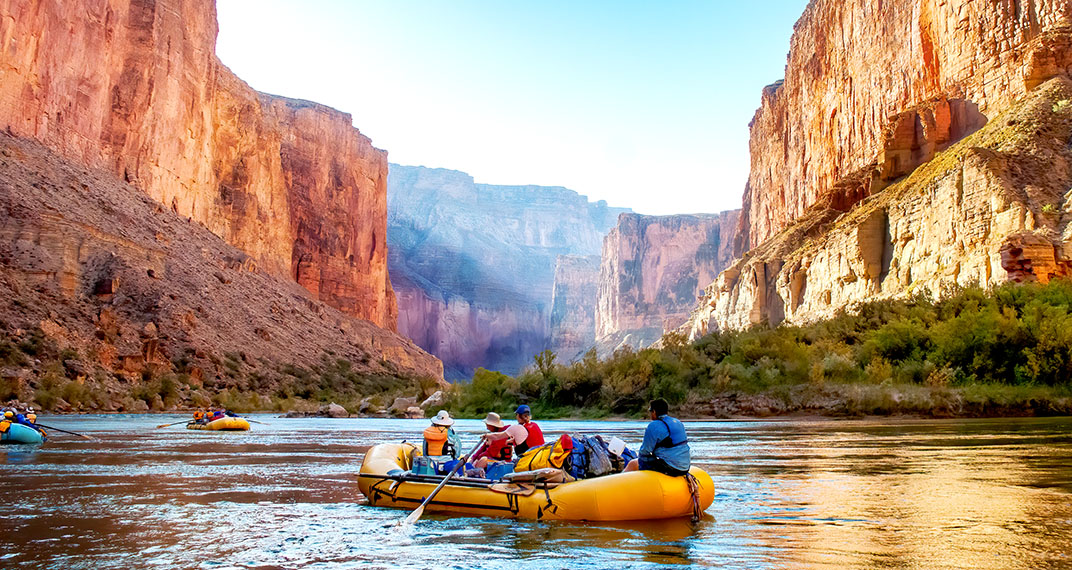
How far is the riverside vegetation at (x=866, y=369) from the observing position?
97.2 feet

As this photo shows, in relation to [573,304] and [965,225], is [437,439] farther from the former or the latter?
[573,304]

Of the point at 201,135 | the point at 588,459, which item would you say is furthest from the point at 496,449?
the point at 201,135

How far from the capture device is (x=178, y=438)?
78.9ft

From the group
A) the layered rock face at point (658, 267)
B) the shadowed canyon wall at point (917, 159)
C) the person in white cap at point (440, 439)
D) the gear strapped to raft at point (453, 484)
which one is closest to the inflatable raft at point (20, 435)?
the person in white cap at point (440, 439)

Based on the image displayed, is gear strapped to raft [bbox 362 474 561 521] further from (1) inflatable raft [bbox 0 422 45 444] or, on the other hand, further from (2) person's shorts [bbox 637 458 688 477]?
(1) inflatable raft [bbox 0 422 45 444]

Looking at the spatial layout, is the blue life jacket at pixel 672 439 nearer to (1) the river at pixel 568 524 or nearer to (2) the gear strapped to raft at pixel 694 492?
(2) the gear strapped to raft at pixel 694 492

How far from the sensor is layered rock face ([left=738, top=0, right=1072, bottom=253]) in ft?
161

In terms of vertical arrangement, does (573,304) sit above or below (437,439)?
above

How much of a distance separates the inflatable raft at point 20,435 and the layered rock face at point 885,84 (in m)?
47.9

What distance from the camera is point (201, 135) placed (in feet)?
227

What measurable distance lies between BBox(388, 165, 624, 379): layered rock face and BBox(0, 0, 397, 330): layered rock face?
35.3 metres

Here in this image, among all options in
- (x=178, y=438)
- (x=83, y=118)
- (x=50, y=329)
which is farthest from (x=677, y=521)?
(x=83, y=118)

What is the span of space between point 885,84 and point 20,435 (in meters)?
61.3

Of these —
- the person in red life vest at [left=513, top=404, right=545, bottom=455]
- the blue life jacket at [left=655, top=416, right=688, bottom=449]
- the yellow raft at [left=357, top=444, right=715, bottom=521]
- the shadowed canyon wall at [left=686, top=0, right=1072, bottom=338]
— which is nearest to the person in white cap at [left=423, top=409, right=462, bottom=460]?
the person in red life vest at [left=513, top=404, right=545, bottom=455]
